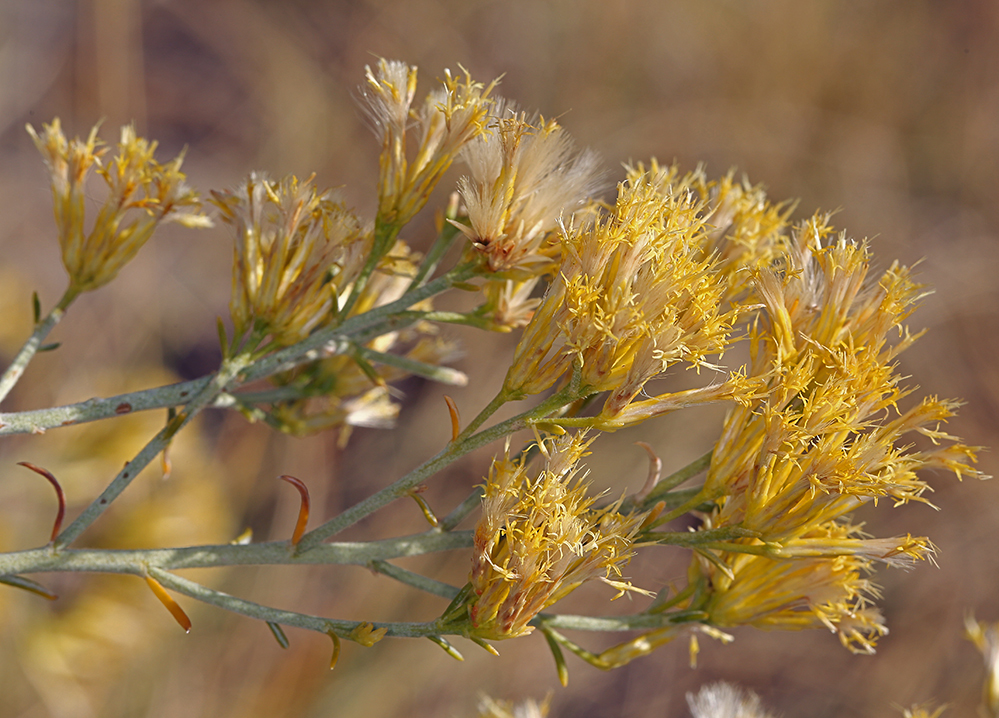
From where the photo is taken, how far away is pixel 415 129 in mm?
1360

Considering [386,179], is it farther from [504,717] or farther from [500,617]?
[504,717]

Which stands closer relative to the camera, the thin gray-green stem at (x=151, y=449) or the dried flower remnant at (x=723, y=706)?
the thin gray-green stem at (x=151, y=449)

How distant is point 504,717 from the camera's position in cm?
171

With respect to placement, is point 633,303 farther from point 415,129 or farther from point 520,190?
point 415,129

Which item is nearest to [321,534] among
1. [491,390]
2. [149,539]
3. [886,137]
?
[149,539]

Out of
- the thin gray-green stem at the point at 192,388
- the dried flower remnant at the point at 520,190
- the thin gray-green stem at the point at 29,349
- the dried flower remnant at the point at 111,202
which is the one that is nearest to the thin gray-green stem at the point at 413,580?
the thin gray-green stem at the point at 192,388

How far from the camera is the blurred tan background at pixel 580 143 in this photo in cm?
480

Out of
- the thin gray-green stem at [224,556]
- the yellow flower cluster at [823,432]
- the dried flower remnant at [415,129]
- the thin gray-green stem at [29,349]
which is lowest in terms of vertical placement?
the thin gray-green stem at [224,556]

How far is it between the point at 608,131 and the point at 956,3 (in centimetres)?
332

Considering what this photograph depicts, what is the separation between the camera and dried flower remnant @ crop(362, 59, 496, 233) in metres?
Answer: 1.26

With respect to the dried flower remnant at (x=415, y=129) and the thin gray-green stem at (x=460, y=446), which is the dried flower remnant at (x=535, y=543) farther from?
the dried flower remnant at (x=415, y=129)

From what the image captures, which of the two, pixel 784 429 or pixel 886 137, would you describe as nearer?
pixel 784 429

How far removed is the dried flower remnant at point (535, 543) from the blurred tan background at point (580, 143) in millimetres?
3801

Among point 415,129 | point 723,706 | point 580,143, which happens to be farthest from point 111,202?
point 580,143
